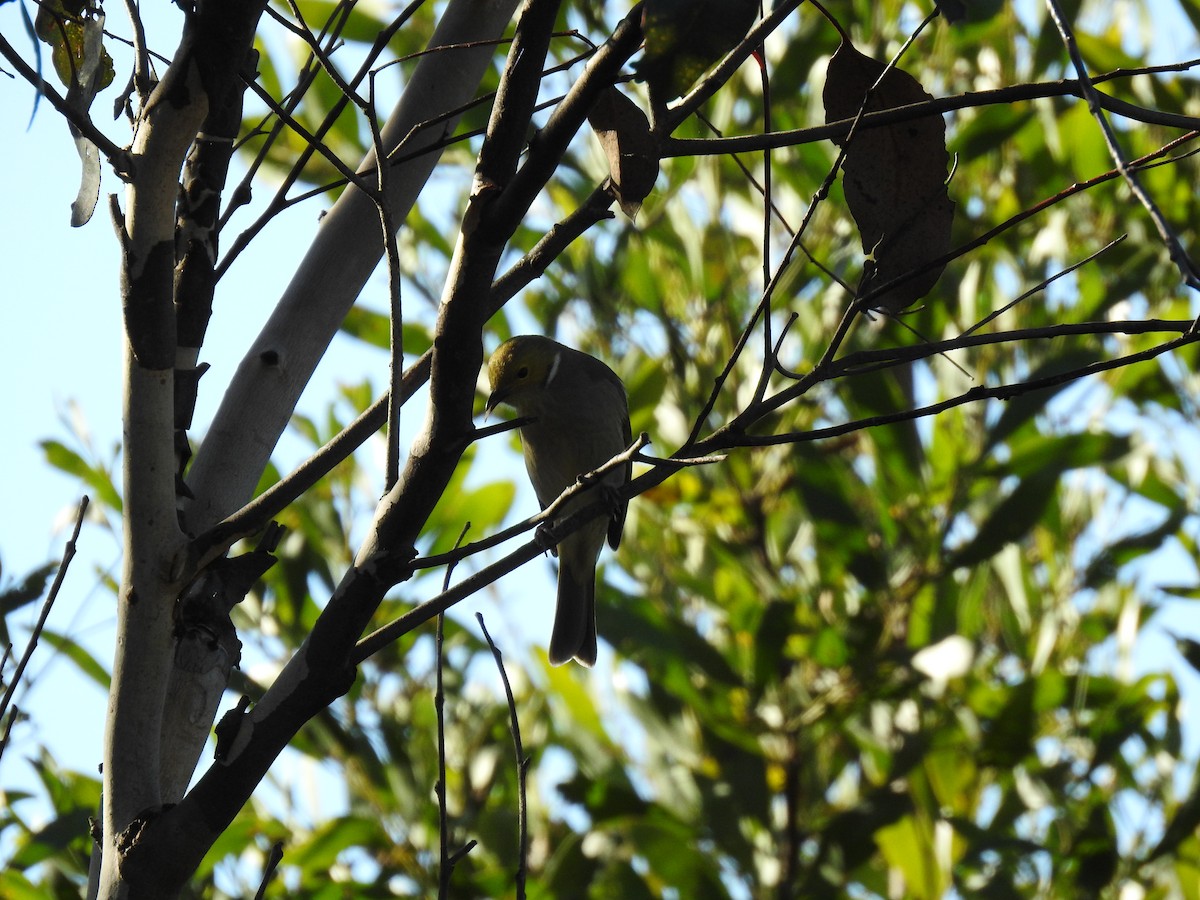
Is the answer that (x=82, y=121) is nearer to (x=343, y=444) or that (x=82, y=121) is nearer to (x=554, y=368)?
(x=343, y=444)

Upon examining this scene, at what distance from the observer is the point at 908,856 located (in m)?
3.90

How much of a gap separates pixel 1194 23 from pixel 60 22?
395 cm

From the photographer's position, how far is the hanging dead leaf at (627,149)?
159 centimetres

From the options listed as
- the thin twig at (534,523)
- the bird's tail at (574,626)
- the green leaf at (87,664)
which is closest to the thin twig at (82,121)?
the thin twig at (534,523)

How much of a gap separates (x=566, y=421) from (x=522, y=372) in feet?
0.71

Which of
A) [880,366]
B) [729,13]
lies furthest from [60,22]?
[880,366]

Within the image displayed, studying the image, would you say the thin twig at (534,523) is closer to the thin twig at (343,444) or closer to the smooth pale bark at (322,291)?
the thin twig at (343,444)

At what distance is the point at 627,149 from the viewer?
5.25 ft

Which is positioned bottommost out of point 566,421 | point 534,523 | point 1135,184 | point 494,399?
point 1135,184

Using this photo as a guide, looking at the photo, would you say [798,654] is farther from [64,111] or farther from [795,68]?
[64,111]

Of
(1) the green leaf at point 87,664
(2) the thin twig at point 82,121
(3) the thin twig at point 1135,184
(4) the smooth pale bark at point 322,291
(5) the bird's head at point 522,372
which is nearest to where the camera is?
(3) the thin twig at point 1135,184

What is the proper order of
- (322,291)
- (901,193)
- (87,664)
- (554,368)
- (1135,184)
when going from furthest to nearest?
(554,368) < (87,664) < (322,291) < (901,193) < (1135,184)

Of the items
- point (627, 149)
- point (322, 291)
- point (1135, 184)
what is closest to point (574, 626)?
point (322, 291)

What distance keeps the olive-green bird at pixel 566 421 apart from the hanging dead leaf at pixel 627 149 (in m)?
2.47
